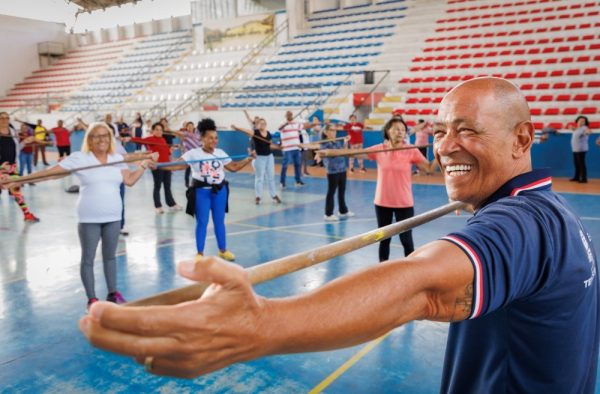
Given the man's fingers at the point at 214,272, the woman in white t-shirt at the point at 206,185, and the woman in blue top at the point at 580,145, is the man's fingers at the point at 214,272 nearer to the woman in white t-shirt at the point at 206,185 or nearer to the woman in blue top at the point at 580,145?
the woman in white t-shirt at the point at 206,185

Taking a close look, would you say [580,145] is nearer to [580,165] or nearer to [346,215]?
[580,165]

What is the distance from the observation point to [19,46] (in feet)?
117

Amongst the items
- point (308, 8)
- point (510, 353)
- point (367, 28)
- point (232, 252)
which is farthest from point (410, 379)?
point (308, 8)

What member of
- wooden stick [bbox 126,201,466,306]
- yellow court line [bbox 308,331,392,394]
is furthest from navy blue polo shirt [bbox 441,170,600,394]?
yellow court line [bbox 308,331,392,394]

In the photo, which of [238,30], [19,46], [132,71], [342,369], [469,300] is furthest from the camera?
[19,46]

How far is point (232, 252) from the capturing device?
759cm

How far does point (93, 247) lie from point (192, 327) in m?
4.70

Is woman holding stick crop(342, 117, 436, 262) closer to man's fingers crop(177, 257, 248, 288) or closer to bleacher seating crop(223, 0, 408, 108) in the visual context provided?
man's fingers crop(177, 257, 248, 288)

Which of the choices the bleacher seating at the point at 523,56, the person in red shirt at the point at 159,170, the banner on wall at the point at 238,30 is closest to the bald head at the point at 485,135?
the person in red shirt at the point at 159,170

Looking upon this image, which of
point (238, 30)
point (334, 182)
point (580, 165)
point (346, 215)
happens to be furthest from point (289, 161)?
point (238, 30)

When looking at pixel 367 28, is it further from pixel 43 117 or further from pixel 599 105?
pixel 43 117

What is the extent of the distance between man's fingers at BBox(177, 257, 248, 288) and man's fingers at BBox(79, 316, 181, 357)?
13 centimetres

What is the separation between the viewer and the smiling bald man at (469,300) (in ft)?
2.83

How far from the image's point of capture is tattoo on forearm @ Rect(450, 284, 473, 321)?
1.13 metres
